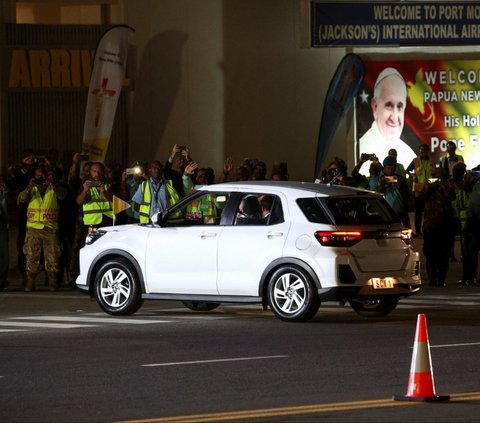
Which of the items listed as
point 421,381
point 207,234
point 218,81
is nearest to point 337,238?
point 207,234

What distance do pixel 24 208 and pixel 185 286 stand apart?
5.27m

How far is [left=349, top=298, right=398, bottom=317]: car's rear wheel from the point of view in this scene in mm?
18812

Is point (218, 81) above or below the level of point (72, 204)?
above

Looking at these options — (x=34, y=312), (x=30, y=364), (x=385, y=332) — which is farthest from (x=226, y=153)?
(x=30, y=364)

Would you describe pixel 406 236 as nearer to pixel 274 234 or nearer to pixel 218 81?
pixel 274 234

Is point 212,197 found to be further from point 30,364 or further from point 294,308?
point 30,364

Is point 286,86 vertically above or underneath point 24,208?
above

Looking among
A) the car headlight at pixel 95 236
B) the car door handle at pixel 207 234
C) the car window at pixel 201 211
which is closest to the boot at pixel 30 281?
the car headlight at pixel 95 236

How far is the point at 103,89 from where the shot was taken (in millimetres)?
28875

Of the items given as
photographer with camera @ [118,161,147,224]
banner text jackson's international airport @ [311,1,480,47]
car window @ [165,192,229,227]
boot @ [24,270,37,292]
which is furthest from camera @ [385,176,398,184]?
banner text jackson's international airport @ [311,1,480,47]

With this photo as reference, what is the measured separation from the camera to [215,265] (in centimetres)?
1842

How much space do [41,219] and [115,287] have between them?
3695 millimetres

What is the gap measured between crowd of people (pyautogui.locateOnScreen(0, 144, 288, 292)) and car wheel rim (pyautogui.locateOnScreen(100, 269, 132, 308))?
2.85 meters

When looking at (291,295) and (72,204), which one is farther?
(72,204)
